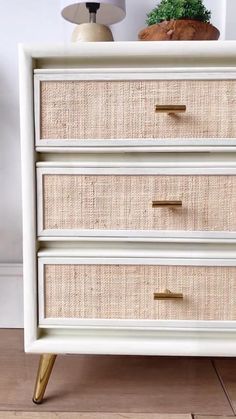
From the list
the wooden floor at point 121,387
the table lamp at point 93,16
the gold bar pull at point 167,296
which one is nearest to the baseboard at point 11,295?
the wooden floor at point 121,387

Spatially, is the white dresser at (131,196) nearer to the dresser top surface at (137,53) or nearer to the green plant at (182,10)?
the dresser top surface at (137,53)

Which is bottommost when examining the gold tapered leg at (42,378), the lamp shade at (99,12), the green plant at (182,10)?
the gold tapered leg at (42,378)

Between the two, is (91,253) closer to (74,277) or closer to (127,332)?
(74,277)

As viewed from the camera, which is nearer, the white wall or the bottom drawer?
the bottom drawer

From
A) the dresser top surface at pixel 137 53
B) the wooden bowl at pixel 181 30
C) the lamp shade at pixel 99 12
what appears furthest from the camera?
the lamp shade at pixel 99 12

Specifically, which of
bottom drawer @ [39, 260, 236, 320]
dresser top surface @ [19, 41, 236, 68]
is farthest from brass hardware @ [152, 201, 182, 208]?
dresser top surface @ [19, 41, 236, 68]

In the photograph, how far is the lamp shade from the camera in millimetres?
916

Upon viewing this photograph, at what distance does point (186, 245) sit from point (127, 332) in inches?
7.7

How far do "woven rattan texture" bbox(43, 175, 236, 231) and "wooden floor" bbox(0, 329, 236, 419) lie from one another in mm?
345

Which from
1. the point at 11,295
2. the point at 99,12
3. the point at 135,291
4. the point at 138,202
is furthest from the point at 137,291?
the point at 99,12

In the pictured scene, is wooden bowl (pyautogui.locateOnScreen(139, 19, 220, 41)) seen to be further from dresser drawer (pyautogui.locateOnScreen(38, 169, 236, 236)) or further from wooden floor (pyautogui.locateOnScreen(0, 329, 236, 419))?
wooden floor (pyautogui.locateOnScreen(0, 329, 236, 419))

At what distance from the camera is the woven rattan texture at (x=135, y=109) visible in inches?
27.6

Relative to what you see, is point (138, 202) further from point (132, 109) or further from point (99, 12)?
point (99, 12)

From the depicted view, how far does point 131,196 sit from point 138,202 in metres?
0.02
